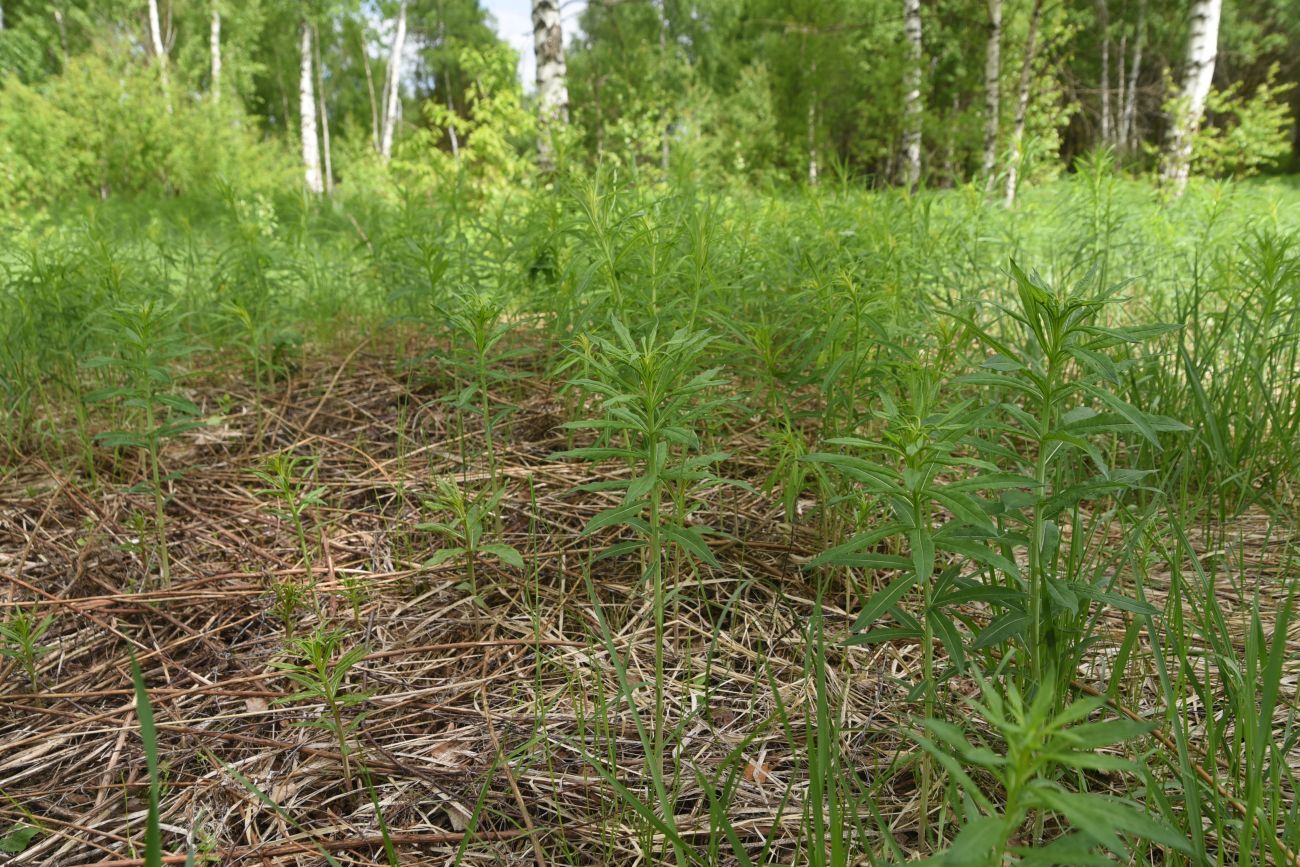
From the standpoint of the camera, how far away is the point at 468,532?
1971mm

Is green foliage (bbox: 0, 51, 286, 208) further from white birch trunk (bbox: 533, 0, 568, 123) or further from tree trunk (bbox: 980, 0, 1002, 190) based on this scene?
tree trunk (bbox: 980, 0, 1002, 190)

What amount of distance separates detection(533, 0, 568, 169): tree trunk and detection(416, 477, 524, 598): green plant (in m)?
5.95

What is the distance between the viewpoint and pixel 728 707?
1615 mm

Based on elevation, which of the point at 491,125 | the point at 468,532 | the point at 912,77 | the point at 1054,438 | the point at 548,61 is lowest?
the point at 468,532

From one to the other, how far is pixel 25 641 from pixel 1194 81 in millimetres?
12694

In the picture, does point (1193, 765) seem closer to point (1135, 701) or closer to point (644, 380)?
point (1135, 701)

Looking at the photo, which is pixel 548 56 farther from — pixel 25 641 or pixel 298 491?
pixel 25 641

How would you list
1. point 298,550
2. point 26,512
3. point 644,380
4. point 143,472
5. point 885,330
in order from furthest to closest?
point 143,472, point 26,512, point 298,550, point 885,330, point 644,380

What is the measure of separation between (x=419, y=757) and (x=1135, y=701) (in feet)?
4.57

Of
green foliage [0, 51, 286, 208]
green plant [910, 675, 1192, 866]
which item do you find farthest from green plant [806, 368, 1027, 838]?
green foliage [0, 51, 286, 208]

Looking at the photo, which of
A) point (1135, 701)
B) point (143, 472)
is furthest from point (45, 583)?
point (1135, 701)

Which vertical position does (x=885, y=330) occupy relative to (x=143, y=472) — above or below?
above

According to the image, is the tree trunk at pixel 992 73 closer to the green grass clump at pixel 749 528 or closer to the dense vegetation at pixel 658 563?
the dense vegetation at pixel 658 563

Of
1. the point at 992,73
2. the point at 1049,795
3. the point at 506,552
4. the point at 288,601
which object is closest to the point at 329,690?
the point at 288,601
